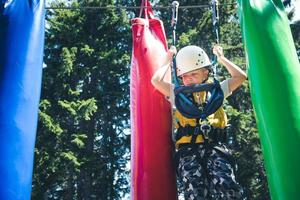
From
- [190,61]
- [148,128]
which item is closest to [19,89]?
[148,128]

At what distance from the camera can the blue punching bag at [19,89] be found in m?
2.51

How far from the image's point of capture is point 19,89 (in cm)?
272

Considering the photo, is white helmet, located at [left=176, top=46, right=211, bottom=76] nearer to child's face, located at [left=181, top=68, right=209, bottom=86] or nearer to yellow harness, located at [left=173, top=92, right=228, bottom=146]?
child's face, located at [left=181, top=68, right=209, bottom=86]

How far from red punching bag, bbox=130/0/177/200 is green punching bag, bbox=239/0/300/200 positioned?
911 millimetres

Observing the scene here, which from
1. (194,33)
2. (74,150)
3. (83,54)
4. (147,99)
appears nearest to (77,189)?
(74,150)

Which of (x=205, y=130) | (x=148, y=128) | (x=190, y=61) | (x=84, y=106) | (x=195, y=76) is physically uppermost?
(x=84, y=106)

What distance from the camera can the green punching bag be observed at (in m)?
2.64

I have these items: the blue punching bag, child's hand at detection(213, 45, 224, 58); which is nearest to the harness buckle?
child's hand at detection(213, 45, 224, 58)

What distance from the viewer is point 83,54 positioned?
18891 millimetres

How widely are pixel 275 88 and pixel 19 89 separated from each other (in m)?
1.77

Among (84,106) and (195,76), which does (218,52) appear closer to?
(195,76)

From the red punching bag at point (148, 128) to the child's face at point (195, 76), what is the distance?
32cm

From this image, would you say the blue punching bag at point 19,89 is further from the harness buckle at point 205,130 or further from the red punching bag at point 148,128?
the harness buckle at point 205,130

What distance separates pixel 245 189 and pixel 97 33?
10238mm
